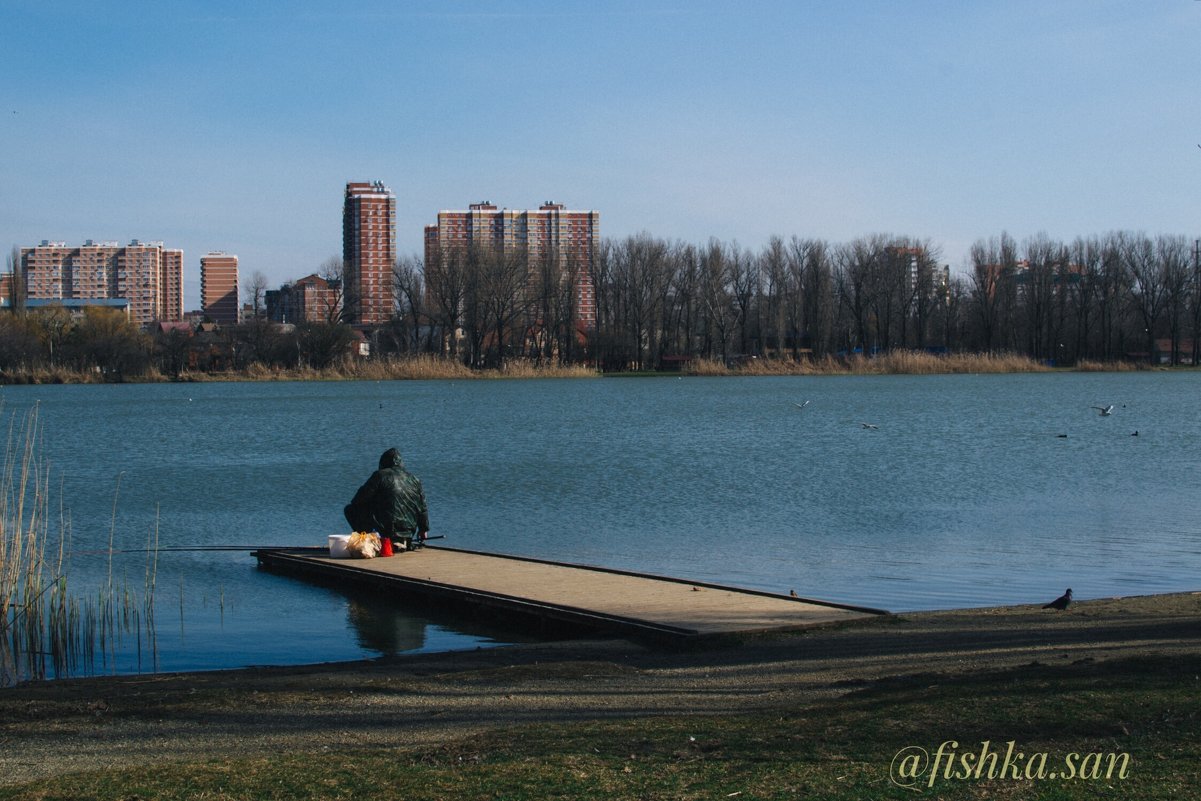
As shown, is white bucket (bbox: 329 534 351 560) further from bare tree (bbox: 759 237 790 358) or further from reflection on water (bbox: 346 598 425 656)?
bare tree (bbox: 759 237 790 358)

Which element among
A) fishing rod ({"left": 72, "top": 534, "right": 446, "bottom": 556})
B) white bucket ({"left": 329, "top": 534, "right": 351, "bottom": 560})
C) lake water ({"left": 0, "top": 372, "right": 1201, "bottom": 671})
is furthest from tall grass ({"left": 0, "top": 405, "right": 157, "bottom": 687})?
fishing rod ({"left": 72, "top": 534, "right": 446, "bottom": 556})

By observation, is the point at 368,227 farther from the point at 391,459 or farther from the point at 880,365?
the point at 391,459

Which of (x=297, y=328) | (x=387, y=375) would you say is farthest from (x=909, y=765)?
(x=297, y=328)

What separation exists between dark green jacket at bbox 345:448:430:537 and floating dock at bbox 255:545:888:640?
429mm

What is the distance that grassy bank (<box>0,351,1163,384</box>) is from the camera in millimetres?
78125

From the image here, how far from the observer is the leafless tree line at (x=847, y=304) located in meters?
93.4

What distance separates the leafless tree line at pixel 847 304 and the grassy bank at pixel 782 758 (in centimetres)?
8562

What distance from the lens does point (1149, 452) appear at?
30969 millimetres

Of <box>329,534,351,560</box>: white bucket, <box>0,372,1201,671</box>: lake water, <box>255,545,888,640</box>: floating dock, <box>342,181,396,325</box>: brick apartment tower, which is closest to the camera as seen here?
<box>255,545,888,640</box>: floating dock

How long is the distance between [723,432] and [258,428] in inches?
689

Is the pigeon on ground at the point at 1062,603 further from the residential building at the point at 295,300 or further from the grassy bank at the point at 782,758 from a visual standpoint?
the residential building at the point at 295,300

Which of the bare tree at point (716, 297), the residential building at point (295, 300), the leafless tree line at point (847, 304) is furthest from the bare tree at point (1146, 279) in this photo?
the residential building at point (295, 300)

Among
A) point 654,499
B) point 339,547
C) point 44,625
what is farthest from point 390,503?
point 654,499

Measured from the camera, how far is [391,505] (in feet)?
49.5
